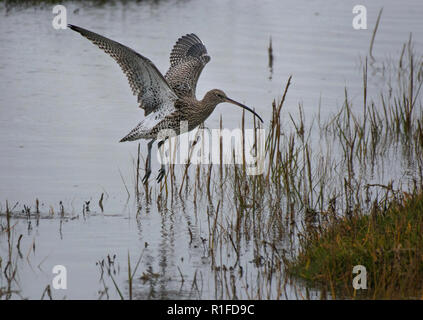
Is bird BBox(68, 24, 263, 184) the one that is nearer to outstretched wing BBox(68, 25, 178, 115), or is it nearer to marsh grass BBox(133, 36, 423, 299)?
outstretched wing BBox(68, 25, 178, 115)

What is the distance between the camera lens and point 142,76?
7906 millimetres

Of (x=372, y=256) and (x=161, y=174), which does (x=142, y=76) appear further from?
(x=372, y=256)

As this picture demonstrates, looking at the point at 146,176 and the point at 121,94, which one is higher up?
the point at 121,94

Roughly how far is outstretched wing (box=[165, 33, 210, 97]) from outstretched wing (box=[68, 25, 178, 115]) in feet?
1.16

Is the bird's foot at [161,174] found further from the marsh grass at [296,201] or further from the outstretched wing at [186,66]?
the outstretched wing at [186,66]

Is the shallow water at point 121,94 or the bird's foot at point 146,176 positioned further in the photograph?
the bird's foot at point 146,176

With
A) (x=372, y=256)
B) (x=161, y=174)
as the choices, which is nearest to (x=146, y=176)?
(x=161, y=174)

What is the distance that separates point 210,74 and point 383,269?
805 centimetres

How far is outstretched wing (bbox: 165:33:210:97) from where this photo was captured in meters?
8.77

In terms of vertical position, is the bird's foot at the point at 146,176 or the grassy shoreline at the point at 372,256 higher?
the bird's foot at the point at 146,176

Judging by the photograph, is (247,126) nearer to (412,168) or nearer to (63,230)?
(412,168)

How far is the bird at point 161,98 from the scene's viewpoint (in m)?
7.70

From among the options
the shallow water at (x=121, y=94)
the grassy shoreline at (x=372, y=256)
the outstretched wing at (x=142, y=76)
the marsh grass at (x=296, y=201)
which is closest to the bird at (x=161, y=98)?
the outstretched wing at (x=142, y=76)

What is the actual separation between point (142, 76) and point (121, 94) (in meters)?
3.83
